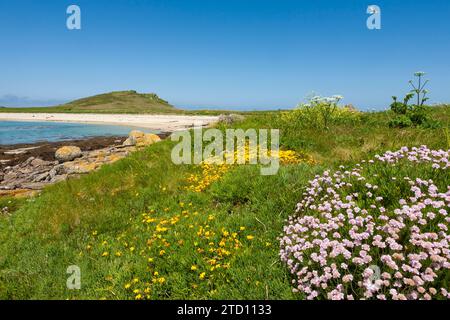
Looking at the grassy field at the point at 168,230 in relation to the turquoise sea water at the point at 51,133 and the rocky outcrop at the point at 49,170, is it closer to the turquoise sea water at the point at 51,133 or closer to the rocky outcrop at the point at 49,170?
the rocky outcrop at the point at 49,170

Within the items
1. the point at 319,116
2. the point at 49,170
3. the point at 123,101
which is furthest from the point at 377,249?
the point at 123,101

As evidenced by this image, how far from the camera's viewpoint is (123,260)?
18.8 feet

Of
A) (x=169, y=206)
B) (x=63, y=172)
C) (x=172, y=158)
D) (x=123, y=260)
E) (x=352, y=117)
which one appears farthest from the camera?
(x=63, y=172)

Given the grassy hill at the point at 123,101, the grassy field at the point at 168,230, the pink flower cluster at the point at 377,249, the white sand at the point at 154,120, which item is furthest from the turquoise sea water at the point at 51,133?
the grassy hill at the point at 123,101

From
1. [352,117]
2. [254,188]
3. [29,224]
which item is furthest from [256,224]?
[352,117]

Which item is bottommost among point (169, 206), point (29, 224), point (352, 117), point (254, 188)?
point (29, 224)

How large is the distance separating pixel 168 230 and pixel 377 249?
4.10 m

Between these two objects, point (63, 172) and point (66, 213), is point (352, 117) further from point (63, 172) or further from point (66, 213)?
point (63, 172)

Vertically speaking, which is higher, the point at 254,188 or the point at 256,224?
the point at 254,188

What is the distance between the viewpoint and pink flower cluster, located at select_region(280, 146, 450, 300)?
3074 mm

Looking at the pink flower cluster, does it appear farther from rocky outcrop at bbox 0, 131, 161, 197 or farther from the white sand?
the white sand

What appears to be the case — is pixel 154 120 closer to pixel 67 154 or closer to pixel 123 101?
pixel 67 154

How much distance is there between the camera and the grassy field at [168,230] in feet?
15.6
